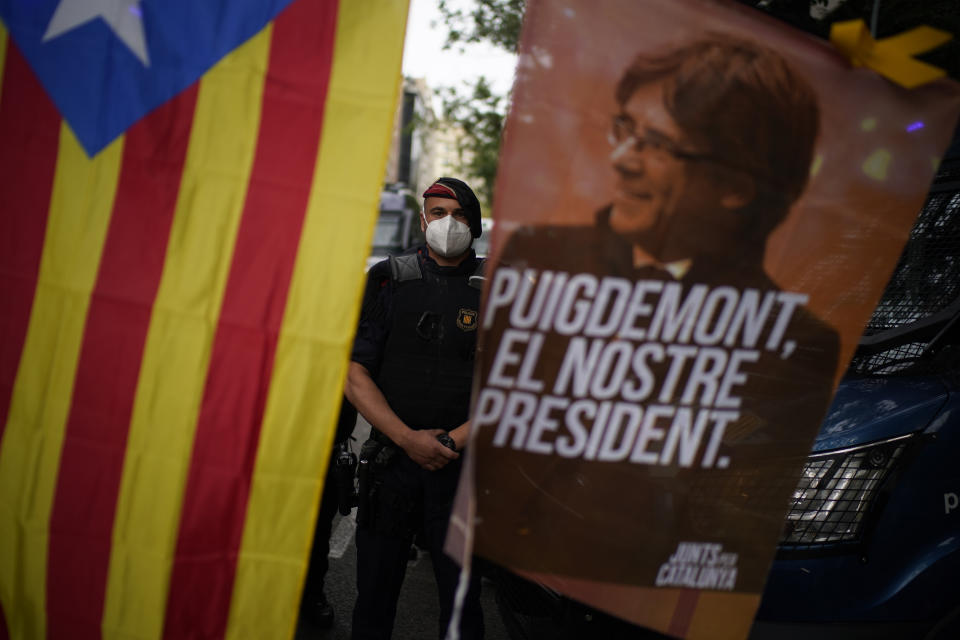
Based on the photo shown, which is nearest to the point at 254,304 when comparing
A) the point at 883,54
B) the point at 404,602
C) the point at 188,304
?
the point at 188,304

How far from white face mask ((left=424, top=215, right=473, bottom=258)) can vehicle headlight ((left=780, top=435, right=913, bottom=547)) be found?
1.41 meters

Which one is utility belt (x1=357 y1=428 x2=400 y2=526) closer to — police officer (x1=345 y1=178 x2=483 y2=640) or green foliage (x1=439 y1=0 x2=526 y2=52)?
police officer (x1=345 y1=178 x2=483 y2=640)

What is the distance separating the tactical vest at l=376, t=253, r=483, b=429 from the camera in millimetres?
2867

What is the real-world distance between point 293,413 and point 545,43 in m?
1.00

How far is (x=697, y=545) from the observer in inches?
76.1

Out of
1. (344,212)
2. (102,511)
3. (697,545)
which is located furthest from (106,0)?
(697,545)

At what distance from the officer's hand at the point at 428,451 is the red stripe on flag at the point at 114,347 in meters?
1.07

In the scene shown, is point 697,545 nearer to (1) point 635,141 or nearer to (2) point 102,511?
(1) point 635,141

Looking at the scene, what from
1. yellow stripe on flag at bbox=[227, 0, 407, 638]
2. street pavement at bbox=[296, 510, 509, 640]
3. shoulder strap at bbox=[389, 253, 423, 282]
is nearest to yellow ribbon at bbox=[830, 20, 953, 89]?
yellow stripe on flag at bbox=[227, 0, 407, 638]

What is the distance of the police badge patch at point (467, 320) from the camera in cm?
290

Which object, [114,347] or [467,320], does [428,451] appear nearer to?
[467,320]

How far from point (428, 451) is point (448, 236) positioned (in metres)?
0.78

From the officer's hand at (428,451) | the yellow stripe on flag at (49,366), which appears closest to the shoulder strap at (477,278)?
the officer's hand at (428,451)

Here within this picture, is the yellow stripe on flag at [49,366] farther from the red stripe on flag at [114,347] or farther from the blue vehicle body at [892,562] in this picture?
the blue vehicle body at [892,562]
